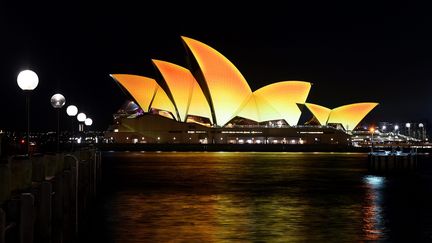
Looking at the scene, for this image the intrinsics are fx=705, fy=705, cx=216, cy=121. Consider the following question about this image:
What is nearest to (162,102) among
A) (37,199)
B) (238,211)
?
(238,211)

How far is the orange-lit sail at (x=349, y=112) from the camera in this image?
110 m

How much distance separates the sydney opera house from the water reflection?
49831 mm

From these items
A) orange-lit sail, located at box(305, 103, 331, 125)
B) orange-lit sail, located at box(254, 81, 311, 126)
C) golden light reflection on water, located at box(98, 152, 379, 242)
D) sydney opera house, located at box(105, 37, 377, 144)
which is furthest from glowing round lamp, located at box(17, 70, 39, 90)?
orange-lit sail, located at box(305, 103, 331, 125)

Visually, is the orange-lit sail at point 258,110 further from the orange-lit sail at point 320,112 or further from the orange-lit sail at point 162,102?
the orange-lit sail at point 320,112

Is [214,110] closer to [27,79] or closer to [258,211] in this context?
[258,211]

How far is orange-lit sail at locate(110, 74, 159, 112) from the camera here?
85875 millimetres

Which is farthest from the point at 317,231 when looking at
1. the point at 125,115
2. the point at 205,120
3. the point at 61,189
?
the point at 125,115

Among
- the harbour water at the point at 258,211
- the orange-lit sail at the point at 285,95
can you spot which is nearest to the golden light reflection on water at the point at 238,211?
the harbour water at the point at 258,211

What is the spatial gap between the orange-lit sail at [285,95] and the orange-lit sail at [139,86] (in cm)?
1388

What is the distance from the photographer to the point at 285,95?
9569cm

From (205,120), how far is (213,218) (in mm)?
83751

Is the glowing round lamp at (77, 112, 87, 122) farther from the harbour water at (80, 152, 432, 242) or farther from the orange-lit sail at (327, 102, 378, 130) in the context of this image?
the orange-lit sail at (327, 102, 378, 130)

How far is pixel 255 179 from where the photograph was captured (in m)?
30.5

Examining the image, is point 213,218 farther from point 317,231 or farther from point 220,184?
point 220,184
